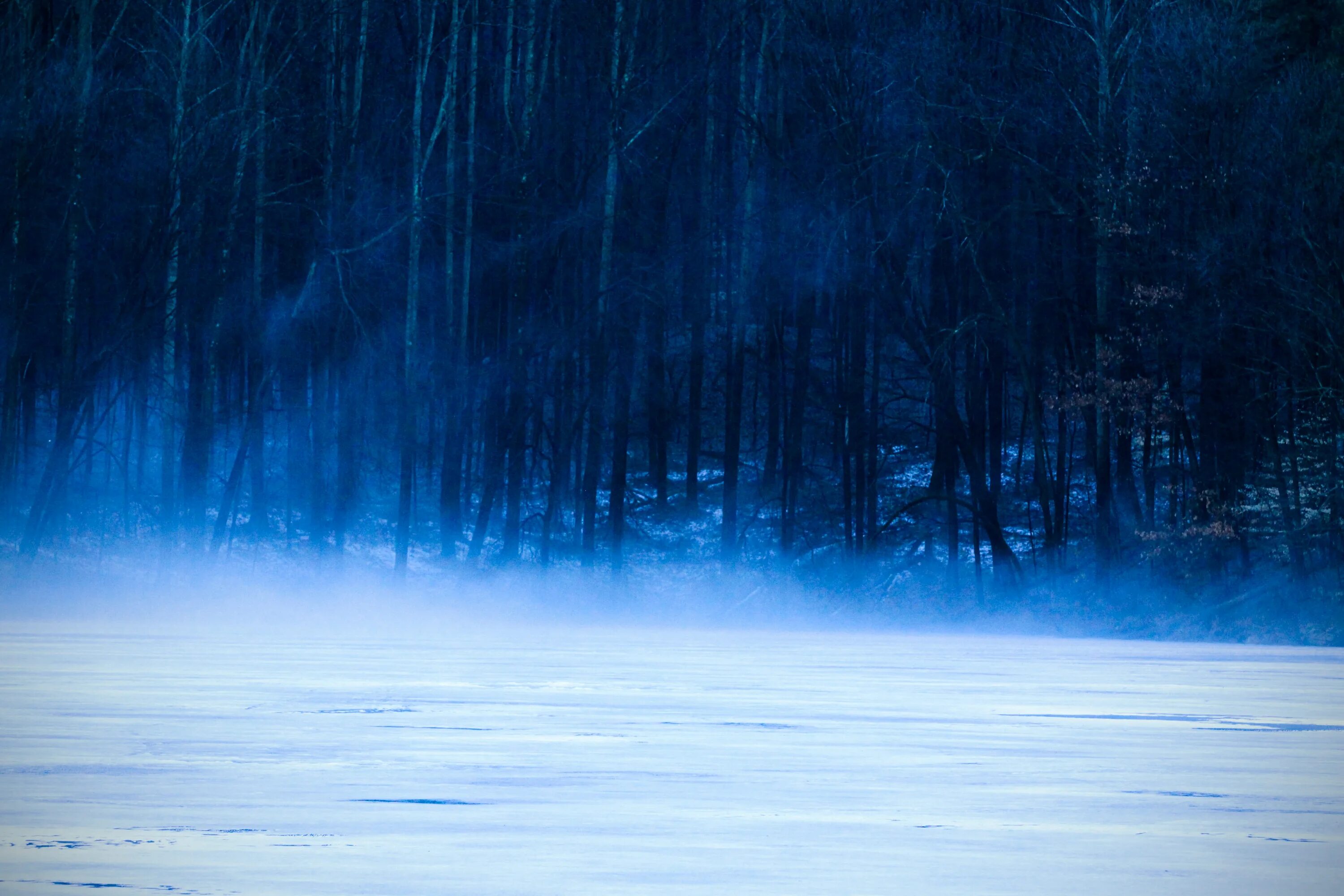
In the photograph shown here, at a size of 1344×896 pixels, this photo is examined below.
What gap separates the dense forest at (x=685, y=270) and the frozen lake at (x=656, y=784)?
1344 centimetres

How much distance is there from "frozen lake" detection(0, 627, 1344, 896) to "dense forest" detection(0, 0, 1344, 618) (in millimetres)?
13444

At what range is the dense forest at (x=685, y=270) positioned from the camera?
76.2 ft

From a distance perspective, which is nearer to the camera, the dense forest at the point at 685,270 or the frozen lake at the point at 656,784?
the frozen lake at the point at 656,784

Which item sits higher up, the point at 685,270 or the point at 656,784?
the point at 685,270

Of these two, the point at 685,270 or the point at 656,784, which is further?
the point at 685,270

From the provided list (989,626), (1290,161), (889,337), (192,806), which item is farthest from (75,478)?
(192,806)

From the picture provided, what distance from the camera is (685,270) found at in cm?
3136

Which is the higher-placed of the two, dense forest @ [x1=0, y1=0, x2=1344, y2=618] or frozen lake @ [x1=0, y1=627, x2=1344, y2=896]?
dense forest @ [x1=0, y1=0, x2=1344, y2=618]

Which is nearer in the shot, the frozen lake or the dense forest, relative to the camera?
the frozen lake

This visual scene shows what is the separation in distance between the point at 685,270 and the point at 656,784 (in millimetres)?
26451

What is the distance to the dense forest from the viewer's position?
23.2 metres

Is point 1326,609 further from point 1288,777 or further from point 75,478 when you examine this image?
point 75,478

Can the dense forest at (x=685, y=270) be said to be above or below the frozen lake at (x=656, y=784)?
above

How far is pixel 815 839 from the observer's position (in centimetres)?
424
